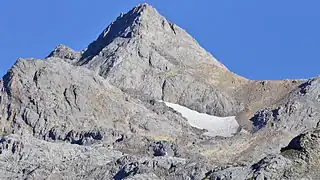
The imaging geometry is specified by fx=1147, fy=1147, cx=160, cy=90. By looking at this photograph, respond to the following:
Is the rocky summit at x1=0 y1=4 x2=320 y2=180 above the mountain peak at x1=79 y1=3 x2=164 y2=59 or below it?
below

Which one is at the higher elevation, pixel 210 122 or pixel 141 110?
pixel 210 122

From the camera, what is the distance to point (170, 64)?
17762 centimetres

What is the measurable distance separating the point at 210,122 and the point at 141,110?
13.9 meters

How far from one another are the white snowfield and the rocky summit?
0.48 ft

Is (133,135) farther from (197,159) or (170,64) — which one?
(170,64)

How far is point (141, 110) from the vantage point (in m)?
156

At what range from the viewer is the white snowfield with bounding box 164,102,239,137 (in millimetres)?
160375

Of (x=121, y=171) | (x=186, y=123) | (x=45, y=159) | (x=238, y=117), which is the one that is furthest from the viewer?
(x=238, y=117)

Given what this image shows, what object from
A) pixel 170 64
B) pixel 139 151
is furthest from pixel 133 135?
pixel 170 64

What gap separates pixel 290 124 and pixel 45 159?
38040mm

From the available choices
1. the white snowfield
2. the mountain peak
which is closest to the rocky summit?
the white snowfield

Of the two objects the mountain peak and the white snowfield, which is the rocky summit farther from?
the mountain peak

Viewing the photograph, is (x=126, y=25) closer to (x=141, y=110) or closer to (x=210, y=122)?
(x=210, y=122)

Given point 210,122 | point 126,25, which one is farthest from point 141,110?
point 126,25
